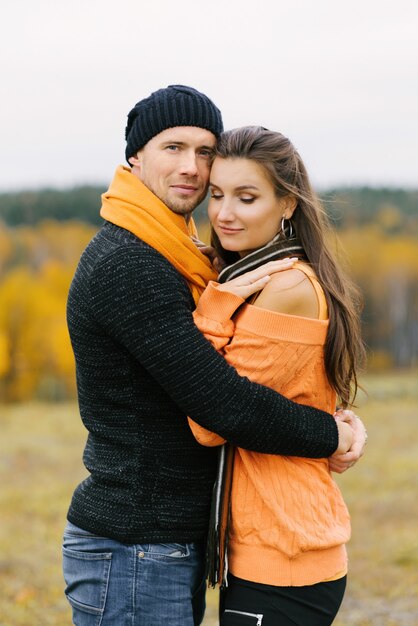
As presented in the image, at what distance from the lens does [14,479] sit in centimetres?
1314

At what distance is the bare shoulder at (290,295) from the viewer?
2148 mm

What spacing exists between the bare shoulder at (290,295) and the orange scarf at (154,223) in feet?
0.68

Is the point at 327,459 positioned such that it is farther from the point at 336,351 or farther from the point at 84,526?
the point at 84,526

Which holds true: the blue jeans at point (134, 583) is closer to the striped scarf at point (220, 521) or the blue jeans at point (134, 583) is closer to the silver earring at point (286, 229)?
the striped scarf at point (220, 521)

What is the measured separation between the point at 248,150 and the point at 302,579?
121 cm

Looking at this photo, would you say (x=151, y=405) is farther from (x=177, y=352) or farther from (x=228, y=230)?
(x=228, y=230)

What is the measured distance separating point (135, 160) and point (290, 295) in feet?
2.24

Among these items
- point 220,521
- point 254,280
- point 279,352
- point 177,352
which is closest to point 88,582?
point 220,521

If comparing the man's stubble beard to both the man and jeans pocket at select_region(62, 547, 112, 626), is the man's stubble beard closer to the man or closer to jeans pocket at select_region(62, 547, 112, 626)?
the man

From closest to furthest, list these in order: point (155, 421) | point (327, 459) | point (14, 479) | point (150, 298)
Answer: point (150, 298) < point (155, 421) < point (327, 459) < point (14, 479)

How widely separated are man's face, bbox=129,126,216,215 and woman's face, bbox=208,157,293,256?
6cm

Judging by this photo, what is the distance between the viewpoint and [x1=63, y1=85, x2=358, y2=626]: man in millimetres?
2027

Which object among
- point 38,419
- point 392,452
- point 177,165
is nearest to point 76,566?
point 177,165

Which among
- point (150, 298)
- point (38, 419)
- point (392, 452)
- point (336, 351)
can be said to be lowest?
point (38, 419)
